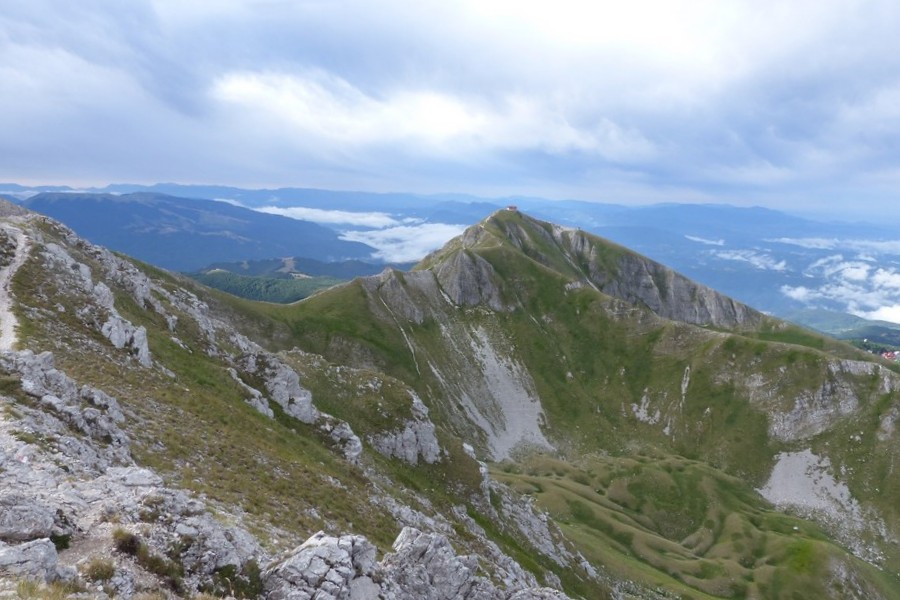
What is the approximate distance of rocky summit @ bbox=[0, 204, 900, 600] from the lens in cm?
1991

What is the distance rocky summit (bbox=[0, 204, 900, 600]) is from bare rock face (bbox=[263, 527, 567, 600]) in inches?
4.6

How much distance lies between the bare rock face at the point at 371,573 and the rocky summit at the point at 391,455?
0.38ft

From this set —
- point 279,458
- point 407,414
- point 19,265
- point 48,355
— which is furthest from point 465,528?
point 19,265

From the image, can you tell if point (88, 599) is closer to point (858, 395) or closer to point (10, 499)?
point (10, 499)

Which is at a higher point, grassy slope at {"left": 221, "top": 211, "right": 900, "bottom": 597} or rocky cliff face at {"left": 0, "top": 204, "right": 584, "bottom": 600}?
rocky cliff face at {"left": 0, "top": 204, "right": 584, "bottom": 600}

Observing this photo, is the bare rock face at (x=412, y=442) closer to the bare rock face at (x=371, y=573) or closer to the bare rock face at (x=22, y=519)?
the bare rock face at (x=371, y=573)

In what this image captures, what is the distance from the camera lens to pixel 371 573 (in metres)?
22.2

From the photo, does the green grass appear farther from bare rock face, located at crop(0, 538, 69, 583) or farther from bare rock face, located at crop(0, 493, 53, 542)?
bare rock face, located at crop(0, 538, 69, 583)

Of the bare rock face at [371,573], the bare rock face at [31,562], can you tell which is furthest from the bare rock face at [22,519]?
the bare rock face at [371,573]

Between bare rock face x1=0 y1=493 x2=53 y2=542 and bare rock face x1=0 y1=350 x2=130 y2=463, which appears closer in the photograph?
bare rock face x1=0 y1=493 x2=53 y2=542

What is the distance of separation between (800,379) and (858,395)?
16.6 metres

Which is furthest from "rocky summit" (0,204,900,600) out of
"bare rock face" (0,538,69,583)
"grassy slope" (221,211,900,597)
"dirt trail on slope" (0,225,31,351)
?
"grassy slope" (221,211,900,597)

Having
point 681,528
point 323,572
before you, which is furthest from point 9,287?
point 681,528

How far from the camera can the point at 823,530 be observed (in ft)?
462
